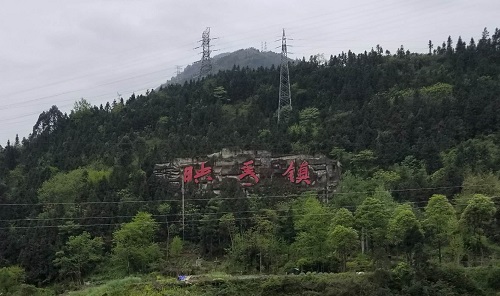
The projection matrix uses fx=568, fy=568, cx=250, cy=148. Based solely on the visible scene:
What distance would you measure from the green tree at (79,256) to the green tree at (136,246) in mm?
→ 1329

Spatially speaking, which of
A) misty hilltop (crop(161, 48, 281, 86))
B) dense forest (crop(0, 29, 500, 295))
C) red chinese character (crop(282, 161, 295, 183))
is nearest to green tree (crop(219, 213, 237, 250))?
dense forest (crop(0, 29, 500, 295))

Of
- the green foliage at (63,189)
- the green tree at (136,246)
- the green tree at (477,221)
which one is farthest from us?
the green foliage at (63,189)

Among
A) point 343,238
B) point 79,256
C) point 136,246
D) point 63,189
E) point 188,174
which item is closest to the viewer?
point 343,238

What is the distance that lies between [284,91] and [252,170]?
13.7 m

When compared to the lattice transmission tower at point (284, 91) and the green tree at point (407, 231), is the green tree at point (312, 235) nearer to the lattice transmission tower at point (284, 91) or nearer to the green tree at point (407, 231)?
the green tree at point (407, 231)

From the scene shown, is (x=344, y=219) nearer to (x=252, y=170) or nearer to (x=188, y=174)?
(x=252, y=170)

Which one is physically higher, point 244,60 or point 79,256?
point 244,60

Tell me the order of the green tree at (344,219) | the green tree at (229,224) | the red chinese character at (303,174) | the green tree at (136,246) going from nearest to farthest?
the green tree at (344,219)
the green tree at (136,246)
the green tree at (229,224)
the red chinese character at (303,174)

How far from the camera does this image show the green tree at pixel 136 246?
27250mm

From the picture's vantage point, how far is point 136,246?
90.6ft

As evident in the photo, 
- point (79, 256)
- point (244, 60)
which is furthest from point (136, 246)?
point (244, 60)

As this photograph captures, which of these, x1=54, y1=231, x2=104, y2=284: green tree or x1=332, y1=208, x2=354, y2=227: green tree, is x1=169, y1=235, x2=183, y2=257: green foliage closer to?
x1=54, y1=231, x2=104, y2=284: green tree

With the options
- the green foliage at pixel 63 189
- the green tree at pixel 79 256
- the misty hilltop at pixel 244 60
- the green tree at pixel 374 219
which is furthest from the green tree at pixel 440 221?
the misty hilltop at pixel 244 60

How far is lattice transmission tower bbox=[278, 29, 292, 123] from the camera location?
140 feet
